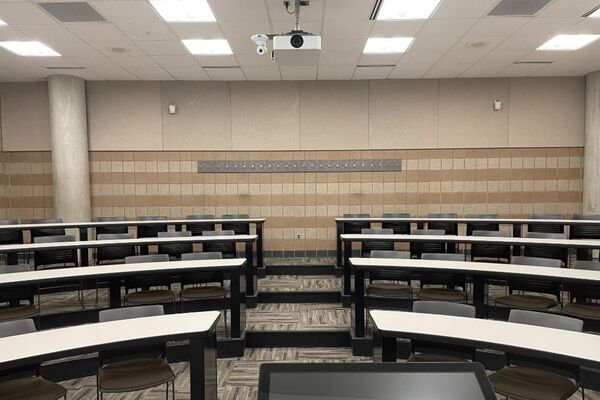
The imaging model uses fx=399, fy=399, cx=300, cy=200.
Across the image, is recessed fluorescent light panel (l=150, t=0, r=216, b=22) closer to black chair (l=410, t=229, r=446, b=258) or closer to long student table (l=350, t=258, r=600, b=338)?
long student table (l=350, t=258, r=600, b=338)

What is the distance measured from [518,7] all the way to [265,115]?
4925 mm

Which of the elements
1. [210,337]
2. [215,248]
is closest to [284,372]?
[210,337]

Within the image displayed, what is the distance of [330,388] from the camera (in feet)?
3.60

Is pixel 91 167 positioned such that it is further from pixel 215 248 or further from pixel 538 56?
pixel 538 56

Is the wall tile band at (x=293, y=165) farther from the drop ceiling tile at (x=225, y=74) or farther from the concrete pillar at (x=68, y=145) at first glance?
the concrete pillar at (x=68, y=145)

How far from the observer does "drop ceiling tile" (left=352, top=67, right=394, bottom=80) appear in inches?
296

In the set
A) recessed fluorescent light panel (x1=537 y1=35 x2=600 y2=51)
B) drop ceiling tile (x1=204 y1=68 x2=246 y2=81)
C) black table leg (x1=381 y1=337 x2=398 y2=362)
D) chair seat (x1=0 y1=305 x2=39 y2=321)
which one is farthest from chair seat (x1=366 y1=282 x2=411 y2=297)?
drop ceiling tile (x1=204 y1=68 x2=246 y2=81)

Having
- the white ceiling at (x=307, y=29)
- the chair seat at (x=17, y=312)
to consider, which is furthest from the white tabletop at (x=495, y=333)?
the white ceiling at (x=307, y=29)

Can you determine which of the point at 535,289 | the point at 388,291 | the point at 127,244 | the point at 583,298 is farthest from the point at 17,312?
the point at 583,298

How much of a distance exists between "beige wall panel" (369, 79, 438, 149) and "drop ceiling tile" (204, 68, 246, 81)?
9.02ft

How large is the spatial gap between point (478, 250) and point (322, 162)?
3.82 m

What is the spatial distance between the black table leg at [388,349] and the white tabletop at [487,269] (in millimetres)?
1391

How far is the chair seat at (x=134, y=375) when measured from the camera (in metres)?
2.56

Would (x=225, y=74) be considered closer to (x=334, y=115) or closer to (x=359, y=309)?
(x=334, y=115)
